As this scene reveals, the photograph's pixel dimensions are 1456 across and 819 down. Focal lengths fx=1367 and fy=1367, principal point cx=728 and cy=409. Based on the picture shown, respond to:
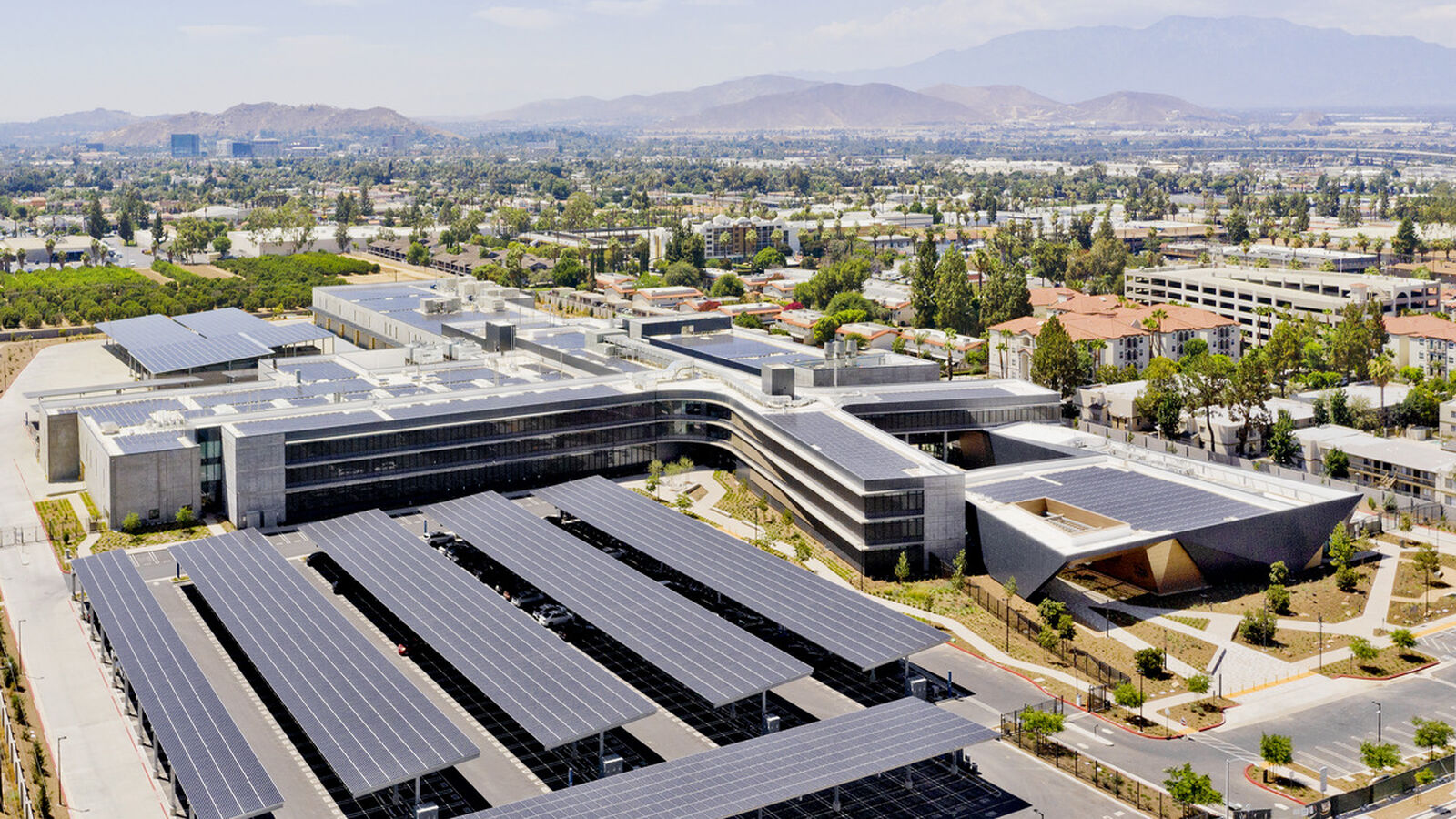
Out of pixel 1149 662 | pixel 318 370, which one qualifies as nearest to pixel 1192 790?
pixel 1149 662

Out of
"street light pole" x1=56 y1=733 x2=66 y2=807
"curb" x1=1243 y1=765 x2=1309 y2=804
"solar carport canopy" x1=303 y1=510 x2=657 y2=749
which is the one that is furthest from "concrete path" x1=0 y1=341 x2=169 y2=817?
"curb" x1=1243 y1=765 x2=1309 y2=804

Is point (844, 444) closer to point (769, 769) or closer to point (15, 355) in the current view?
point (769, 769)

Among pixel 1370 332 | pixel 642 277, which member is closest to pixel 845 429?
pixel 1370 332

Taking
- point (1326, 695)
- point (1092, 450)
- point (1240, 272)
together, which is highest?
point (1240, 272)

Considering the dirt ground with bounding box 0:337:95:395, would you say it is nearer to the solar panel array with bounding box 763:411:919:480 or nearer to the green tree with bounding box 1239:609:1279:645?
the solar panel array with bounding box 763:411:919:480

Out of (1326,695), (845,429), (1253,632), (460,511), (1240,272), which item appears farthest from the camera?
(1240,272)

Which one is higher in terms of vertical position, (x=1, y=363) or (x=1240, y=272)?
(x=1240, y=272)

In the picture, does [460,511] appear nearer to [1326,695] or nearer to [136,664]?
[136,664]

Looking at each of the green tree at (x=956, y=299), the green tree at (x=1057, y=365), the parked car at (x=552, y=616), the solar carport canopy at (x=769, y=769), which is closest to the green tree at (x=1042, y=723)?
the solar carport canopy at (x=769, y=769)
